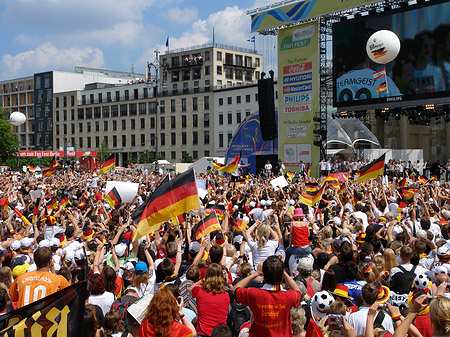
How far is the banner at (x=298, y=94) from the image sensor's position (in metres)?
35.1

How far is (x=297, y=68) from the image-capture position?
118 ft

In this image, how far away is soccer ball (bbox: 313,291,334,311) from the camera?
16.8ft

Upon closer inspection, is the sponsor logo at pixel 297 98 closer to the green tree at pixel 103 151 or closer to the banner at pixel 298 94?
the banner at pixel 298 94

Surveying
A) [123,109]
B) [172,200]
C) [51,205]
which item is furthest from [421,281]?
[123,109]

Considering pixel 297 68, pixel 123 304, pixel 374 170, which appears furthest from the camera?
pixel 297 68

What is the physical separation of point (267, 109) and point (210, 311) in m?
33.7

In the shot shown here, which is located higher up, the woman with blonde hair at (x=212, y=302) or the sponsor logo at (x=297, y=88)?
the sponsor logo at (x=297, y=88)

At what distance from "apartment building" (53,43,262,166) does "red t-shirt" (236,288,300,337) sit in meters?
60.2

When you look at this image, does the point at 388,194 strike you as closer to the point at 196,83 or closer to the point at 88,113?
the point at 196,83

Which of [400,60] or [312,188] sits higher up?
[400,60]

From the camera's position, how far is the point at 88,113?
86.7 metres

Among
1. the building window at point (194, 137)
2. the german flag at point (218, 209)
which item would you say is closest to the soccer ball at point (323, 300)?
the german flag at point (218, 209)

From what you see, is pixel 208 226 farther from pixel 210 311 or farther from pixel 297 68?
pixel 297 68

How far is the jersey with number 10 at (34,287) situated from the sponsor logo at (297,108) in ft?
102
